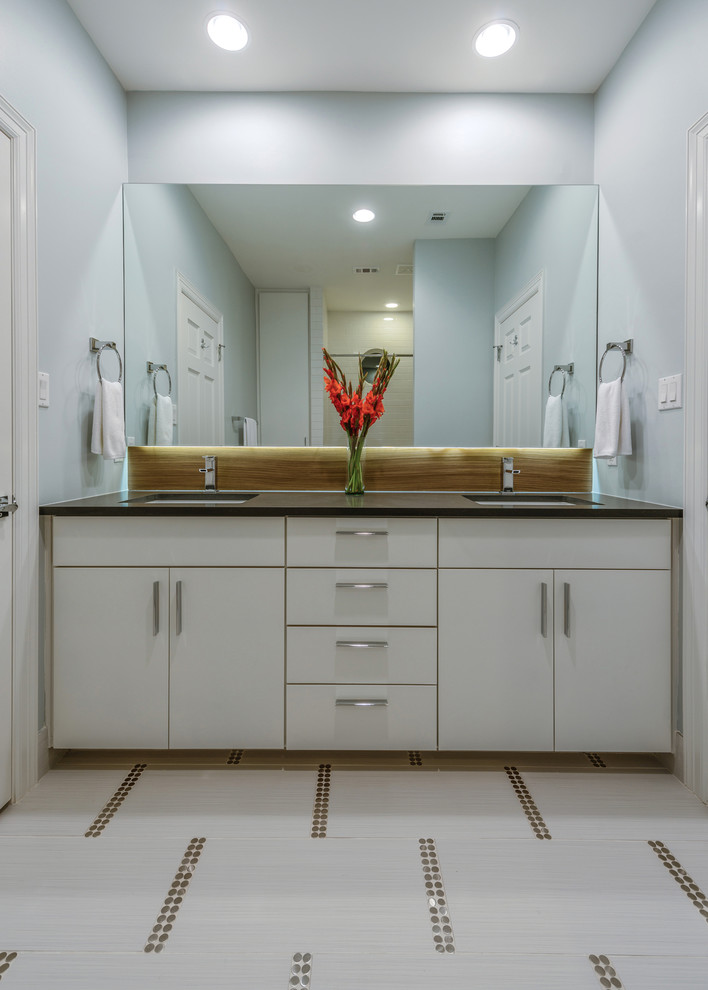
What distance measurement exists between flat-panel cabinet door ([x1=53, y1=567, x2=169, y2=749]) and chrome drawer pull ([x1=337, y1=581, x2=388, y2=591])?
0.55m

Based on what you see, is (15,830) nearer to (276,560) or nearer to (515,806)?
(276,560)

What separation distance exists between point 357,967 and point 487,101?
2847 millimetres

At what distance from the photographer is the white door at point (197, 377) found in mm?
2371

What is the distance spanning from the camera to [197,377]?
2395 millimetres

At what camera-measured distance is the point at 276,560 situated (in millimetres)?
1738

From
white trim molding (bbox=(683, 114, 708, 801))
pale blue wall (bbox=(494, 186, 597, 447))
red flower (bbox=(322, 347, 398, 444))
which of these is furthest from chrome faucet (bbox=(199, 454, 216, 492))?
white trim molding (bbox=(683, 114, 708, 801))

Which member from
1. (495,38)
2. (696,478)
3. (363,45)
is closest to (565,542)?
(696,478)

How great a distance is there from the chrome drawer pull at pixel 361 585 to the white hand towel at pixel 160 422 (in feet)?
3.65

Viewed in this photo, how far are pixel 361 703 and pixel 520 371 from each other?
59.0 inches

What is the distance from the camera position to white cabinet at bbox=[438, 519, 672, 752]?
172cm

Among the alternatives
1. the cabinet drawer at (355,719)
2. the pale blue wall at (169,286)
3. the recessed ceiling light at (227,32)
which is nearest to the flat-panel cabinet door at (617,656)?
the cabinet drawer at (355,719)

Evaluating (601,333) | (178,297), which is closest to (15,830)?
(178,297)

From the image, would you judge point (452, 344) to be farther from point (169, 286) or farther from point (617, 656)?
point (617, 656)

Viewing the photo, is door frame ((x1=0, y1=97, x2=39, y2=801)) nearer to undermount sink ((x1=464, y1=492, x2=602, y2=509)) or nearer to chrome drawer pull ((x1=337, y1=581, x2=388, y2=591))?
chrome drawer pull ((x1=337, y1=581, x2=388, y2=591))
